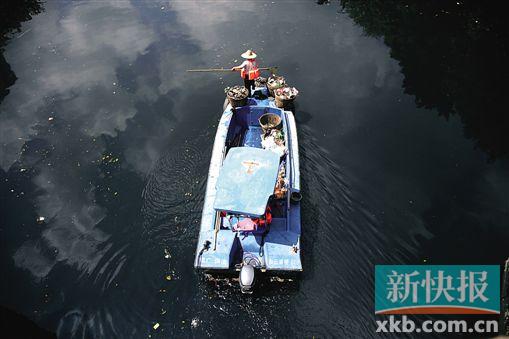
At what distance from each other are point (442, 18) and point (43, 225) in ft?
92.2

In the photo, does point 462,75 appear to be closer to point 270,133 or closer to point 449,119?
point 449,119

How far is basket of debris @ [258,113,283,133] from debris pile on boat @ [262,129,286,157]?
0.20 meters

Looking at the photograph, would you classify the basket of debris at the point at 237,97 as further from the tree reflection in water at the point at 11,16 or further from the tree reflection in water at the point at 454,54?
the tree reflection in water at the point at 11,16

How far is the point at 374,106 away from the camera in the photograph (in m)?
19.6

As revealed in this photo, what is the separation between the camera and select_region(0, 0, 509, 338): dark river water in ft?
39.0

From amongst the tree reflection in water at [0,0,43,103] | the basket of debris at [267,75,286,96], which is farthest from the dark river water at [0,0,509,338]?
the basket of debris at [267,75,286,96]

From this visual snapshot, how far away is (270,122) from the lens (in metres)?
16.8

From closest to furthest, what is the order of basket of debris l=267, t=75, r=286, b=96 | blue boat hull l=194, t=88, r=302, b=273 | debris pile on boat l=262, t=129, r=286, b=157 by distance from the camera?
blue boat hull l=194, t=88, r=302, b=273 → debris pile on boat l=262, t=129, r=286, b=157 → basket of debris l=267, t=75, r=286, b=96

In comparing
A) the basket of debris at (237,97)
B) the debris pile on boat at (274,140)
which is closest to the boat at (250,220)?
the debris pile on boat at (274,140)

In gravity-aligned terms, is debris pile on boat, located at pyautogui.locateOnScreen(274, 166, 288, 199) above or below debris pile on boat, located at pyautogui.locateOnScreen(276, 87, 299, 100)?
below

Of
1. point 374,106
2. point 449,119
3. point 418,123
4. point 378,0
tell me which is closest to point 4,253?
point 374,106

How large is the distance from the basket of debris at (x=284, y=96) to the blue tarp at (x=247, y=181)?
16.6 ft

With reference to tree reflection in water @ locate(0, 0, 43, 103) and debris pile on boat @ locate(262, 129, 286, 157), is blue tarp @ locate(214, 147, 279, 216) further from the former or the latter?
tree reflection in water @ locate(0, 0, 43, 103)

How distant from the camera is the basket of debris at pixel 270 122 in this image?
16214 millimetres
